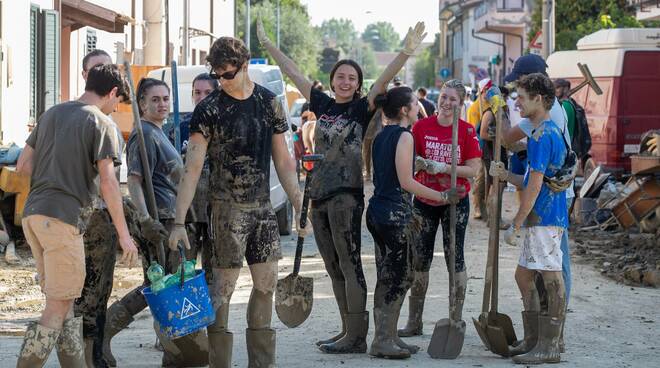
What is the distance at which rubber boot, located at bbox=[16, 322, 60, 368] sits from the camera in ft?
19.8

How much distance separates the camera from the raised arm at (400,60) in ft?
24.5

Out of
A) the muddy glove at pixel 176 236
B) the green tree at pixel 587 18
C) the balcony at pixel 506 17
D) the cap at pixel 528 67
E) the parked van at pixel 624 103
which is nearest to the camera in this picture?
the muddy glove at pixel 176 236

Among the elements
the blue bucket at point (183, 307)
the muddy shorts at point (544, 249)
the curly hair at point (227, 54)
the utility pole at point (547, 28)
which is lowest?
the blue bucket at point (183, 307)

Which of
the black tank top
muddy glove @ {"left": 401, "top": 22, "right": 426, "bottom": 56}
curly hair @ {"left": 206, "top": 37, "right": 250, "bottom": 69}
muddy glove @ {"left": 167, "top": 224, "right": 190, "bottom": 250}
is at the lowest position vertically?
muddy glove @ {"left": 167, "top": 224, "right": 190, "bottom": 250}

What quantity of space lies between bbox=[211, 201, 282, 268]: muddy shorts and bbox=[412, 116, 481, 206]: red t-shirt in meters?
1.57

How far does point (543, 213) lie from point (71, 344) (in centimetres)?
283

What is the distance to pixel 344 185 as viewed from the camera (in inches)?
291

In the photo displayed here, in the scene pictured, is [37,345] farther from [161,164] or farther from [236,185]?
[161,164]

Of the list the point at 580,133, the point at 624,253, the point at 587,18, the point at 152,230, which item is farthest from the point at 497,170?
the point at 587,18

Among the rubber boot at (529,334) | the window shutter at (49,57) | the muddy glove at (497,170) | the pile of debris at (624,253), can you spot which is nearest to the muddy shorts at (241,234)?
the muddy glove at (497,170)

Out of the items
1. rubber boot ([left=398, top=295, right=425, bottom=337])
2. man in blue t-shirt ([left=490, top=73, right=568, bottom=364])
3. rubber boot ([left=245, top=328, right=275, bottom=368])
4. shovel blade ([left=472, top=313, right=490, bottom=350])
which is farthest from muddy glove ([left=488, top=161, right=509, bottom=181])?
rubber boot ([left=245, top=328, right=275, bottom=368])

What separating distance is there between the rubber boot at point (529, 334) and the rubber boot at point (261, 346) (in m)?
1.65

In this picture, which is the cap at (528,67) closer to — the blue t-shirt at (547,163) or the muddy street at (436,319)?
the blue t-shirt at (547,163)

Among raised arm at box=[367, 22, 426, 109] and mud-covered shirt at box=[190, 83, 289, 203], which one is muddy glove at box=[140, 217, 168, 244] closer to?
mud-covered shirt at box=[190, 83, 289, 203]
